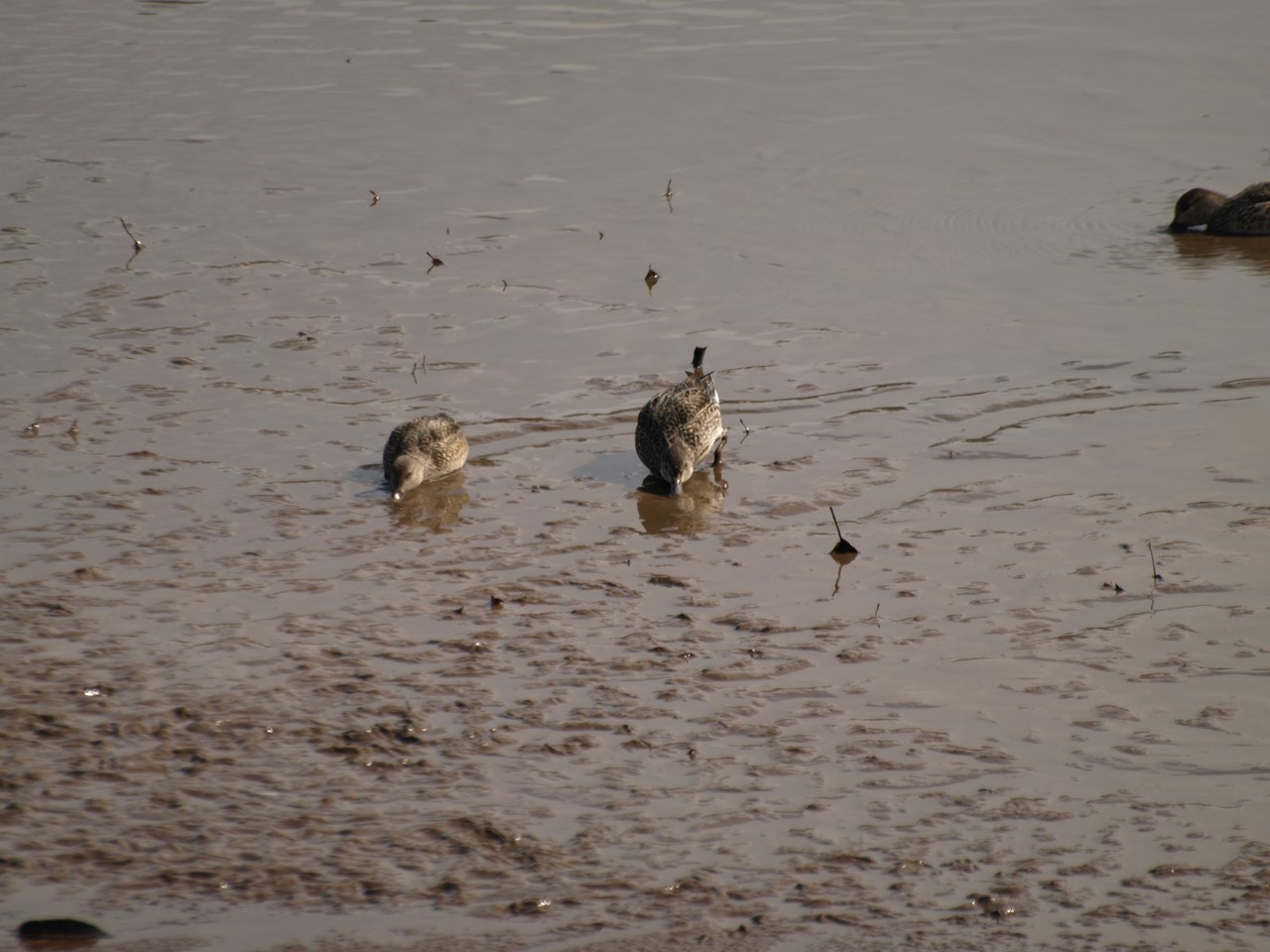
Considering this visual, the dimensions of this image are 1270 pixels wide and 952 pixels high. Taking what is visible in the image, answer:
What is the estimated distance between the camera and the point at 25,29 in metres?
21.7

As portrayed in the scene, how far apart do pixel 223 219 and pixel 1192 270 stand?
8.97 m

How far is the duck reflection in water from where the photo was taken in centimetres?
879

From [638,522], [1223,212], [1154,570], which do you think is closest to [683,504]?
[638,522]

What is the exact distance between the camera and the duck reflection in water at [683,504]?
8.79m

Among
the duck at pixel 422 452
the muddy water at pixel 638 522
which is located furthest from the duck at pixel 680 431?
the duck at pixel 422 452

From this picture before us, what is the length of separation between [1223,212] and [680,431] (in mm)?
7170

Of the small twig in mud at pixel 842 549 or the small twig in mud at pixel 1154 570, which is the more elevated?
the small twig in mud at pixel 842 549

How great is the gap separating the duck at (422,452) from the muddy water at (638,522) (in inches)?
7.9

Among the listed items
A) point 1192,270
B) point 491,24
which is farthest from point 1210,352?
point 491,24

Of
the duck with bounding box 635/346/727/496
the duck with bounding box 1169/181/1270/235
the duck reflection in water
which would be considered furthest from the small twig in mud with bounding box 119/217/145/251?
the duck with bounding box 1169/181/1270/235

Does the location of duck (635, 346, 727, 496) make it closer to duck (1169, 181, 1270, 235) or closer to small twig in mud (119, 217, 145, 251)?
small twig in mud (119, 217, 145, 251)

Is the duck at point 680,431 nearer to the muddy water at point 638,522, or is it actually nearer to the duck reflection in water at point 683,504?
the duck reflection in water at point 683,504

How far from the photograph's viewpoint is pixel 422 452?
9016mm

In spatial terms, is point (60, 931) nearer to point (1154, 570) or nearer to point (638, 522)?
point (638, 522)
